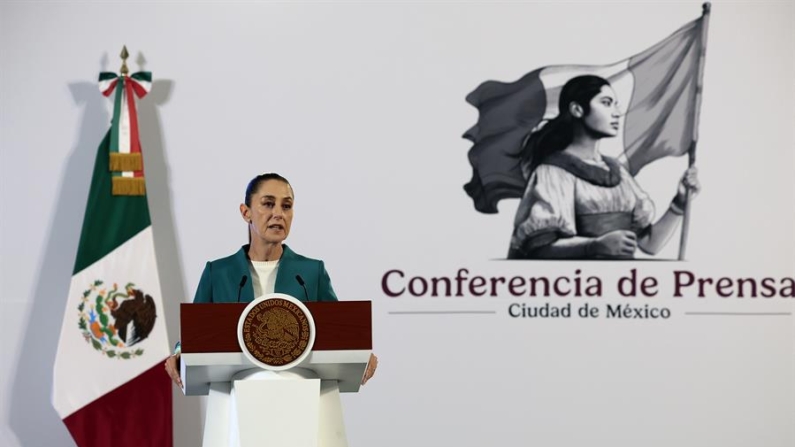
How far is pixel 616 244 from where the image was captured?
17.2 ft

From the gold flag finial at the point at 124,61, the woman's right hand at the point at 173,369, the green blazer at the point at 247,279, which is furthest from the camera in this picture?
the gold flag finial at the point at 124,61

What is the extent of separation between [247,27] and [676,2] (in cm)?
224

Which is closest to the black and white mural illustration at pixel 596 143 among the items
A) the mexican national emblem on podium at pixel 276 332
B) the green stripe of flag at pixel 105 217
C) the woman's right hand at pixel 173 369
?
the green stripe of flag at pixel 105 217

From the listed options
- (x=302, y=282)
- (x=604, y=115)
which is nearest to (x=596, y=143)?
(x=604, y=115)

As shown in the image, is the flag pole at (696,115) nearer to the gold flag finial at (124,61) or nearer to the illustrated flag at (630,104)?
the illustrated flag at (630,104)

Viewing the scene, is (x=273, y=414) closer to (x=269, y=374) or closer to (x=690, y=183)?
(x=269, y=374)

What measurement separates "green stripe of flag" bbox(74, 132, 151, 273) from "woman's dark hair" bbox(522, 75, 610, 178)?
6.54 feet

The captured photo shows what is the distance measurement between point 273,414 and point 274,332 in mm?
216

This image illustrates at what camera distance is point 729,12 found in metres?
5.34

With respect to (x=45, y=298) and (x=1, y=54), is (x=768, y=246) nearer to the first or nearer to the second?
(x=45, y=298)

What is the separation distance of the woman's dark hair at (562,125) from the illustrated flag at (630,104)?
3 centimetres

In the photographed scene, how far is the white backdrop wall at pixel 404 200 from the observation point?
505 cm

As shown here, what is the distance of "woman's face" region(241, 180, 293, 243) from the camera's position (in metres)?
3.19

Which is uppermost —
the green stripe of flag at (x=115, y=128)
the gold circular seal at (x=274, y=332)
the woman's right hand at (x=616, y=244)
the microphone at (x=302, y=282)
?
the green stripe of flag at (x=115, y=128)
